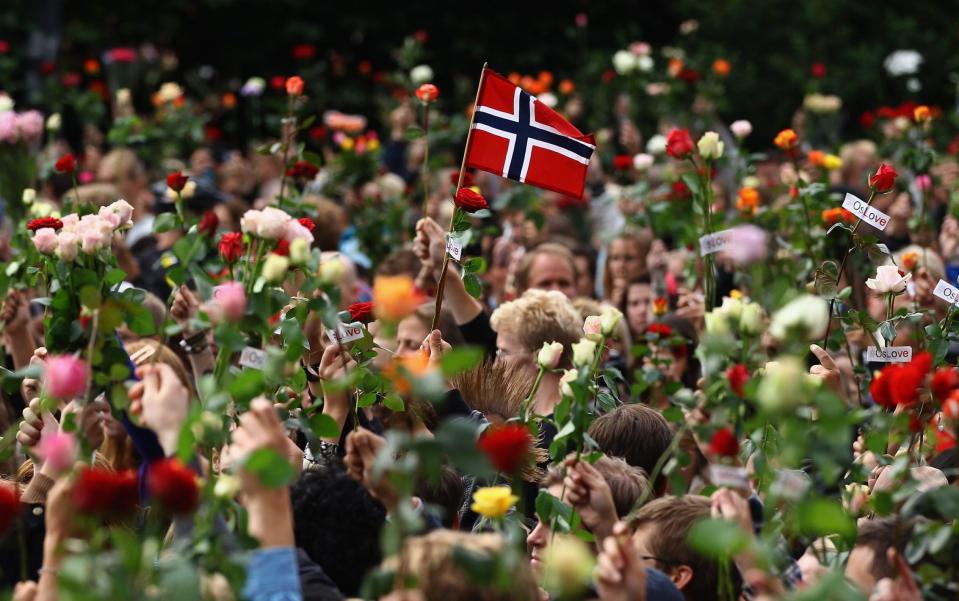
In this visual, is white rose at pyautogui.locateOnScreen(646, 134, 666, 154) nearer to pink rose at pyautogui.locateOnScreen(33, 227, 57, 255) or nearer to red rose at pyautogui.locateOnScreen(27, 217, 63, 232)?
red rose at pyautogui.locateOnScreen(27, 217, 63, 232)

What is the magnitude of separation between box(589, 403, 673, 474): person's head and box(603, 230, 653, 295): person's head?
3032 mm

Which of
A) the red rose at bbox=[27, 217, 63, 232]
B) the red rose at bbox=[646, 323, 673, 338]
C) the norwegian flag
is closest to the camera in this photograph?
the red rose at bbox=[27, 217, 63, 232]

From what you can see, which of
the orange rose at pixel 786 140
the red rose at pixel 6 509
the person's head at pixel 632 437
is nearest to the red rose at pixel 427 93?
the orange rose at pixel 786 140

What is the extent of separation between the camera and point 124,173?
331 inches

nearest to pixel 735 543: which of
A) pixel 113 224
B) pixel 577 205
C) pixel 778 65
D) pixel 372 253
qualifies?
pixel 113 224

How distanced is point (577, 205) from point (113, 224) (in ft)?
21.5

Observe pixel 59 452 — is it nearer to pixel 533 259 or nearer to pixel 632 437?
pixel 632 437

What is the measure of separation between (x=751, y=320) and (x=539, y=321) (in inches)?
86.2

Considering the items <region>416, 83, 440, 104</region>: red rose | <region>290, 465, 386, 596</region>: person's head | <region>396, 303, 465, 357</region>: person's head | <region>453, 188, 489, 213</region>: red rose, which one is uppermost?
<region>416, 83, 440, 104</region>: red rose

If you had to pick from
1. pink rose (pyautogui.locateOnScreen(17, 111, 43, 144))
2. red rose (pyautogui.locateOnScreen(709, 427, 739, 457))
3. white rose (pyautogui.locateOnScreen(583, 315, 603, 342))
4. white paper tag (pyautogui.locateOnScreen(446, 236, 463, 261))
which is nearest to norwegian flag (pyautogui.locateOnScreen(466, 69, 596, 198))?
white paper tag (pyautogui.locateOnScreen(446, 236, 463, 261))

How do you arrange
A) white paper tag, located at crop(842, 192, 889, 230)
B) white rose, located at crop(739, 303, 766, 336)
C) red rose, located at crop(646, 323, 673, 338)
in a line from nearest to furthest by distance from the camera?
white rose, located at crop(739, 303, 766, 336)
white paper tag, located at crop(842, 192, 889, 230)
red rose, located at crop(646, 323, 673, 338)

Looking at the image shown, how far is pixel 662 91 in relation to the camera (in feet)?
32.4

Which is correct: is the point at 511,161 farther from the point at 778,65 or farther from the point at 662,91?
the point at 778,65

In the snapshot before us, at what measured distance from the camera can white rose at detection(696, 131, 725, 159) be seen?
4.59 metres
